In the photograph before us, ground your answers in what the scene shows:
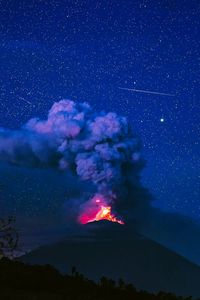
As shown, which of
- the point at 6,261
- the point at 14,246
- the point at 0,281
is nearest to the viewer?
the point at 0,281

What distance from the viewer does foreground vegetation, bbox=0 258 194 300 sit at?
1154 cm

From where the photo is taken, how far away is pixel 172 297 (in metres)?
11.2

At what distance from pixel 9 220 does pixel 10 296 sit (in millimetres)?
11987

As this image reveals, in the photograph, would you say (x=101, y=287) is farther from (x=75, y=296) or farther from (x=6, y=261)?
(x=6, y=261)

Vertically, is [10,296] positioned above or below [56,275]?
below

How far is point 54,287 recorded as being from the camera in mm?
12961

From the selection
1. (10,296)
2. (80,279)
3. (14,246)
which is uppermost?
(14,246)

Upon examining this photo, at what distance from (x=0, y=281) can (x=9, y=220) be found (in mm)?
10338

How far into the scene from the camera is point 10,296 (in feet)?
37.8

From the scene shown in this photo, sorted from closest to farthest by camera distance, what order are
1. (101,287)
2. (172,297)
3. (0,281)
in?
(172,297), (101,287), (0,281)

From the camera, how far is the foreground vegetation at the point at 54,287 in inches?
454

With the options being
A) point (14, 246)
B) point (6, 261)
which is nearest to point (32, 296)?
point (6, 261)

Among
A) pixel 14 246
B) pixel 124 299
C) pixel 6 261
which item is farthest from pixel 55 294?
pixel 14 246

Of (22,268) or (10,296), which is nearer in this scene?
(10,296)
